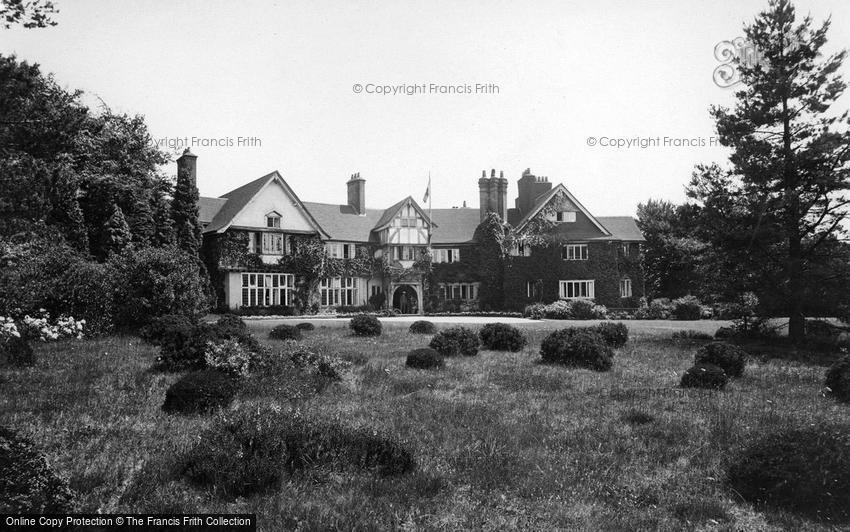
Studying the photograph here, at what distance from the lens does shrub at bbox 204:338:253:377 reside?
37.9ft

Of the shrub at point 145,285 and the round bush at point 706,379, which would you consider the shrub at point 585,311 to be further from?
the shrub at point 145,285

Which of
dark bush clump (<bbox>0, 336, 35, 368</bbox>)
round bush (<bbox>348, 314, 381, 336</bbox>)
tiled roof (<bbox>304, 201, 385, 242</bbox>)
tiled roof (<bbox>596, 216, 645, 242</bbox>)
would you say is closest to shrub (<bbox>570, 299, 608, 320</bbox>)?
tiled roof (<bbox>596, 216, 645, 242</bbox>)

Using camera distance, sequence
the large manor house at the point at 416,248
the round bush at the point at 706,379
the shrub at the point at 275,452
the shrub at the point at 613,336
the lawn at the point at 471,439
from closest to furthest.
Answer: the lawn at the point at 471,439, the shrub at the point at 275,452, the round bush at the point at 706,379, the shrub at the point at 613,336, the large manor house at the point at 416,248

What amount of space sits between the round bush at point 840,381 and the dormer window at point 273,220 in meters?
34.1

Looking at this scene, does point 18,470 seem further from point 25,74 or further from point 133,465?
A: point 25,74

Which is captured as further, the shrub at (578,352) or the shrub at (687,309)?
the shrub at (687,309)

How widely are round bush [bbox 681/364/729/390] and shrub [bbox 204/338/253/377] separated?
10.1 metres

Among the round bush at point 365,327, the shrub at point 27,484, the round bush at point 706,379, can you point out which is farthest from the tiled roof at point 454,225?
the shrub at point 27,484

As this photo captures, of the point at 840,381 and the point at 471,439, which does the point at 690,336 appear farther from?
the point at 471,439

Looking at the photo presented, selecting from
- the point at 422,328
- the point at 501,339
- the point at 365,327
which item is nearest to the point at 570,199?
the point at 422,328

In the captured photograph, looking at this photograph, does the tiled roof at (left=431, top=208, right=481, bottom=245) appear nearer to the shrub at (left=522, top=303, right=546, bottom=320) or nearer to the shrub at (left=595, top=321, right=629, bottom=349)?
the shrub at (left=522, top=303, right=546, bottom=320)

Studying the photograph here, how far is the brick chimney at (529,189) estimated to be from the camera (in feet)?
152

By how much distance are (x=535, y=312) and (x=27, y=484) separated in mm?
34407

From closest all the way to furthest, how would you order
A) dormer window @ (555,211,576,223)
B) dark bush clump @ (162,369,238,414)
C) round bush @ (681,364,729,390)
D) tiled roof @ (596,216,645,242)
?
dark bush clump @ (162,369,238,414) → round bush @ (681,364,729,390) → dormer window @ (555,211,576,223) → tiled roof @ (596,216,645,242)
